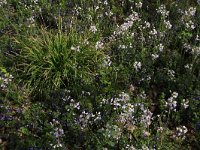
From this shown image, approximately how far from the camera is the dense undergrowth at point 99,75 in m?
5.43

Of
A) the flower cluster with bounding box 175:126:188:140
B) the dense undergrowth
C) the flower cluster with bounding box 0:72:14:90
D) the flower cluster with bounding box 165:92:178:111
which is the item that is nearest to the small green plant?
the dense undergrowth

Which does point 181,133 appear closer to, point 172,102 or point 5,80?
point 172,102

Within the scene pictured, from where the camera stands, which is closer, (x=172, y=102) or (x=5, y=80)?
(x=172, y=102)

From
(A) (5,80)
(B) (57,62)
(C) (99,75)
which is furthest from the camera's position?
(B) (57,62)

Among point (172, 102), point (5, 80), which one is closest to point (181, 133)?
point (172, 102)

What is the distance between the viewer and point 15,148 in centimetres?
543

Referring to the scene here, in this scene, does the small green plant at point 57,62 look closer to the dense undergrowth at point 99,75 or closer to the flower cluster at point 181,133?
the dense undergrowth at point 99,75

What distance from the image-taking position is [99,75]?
6430mm

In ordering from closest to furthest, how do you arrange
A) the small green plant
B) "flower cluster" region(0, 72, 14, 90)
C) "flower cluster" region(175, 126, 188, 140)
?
"flower cluster" region(175, 126, 188, 140) → "flower cluster" region(0, 72, 14, 90) → the small green plant

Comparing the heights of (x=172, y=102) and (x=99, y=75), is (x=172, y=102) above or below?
below

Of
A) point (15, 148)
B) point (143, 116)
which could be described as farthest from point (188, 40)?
point (15, 148)

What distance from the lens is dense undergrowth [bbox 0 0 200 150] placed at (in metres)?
5.43

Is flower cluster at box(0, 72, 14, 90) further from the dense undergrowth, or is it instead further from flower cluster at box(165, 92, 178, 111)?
flower cluster at box(165, 92, 178, 111)

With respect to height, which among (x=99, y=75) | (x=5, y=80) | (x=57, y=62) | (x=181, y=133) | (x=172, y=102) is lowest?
(x=181, y=133)
